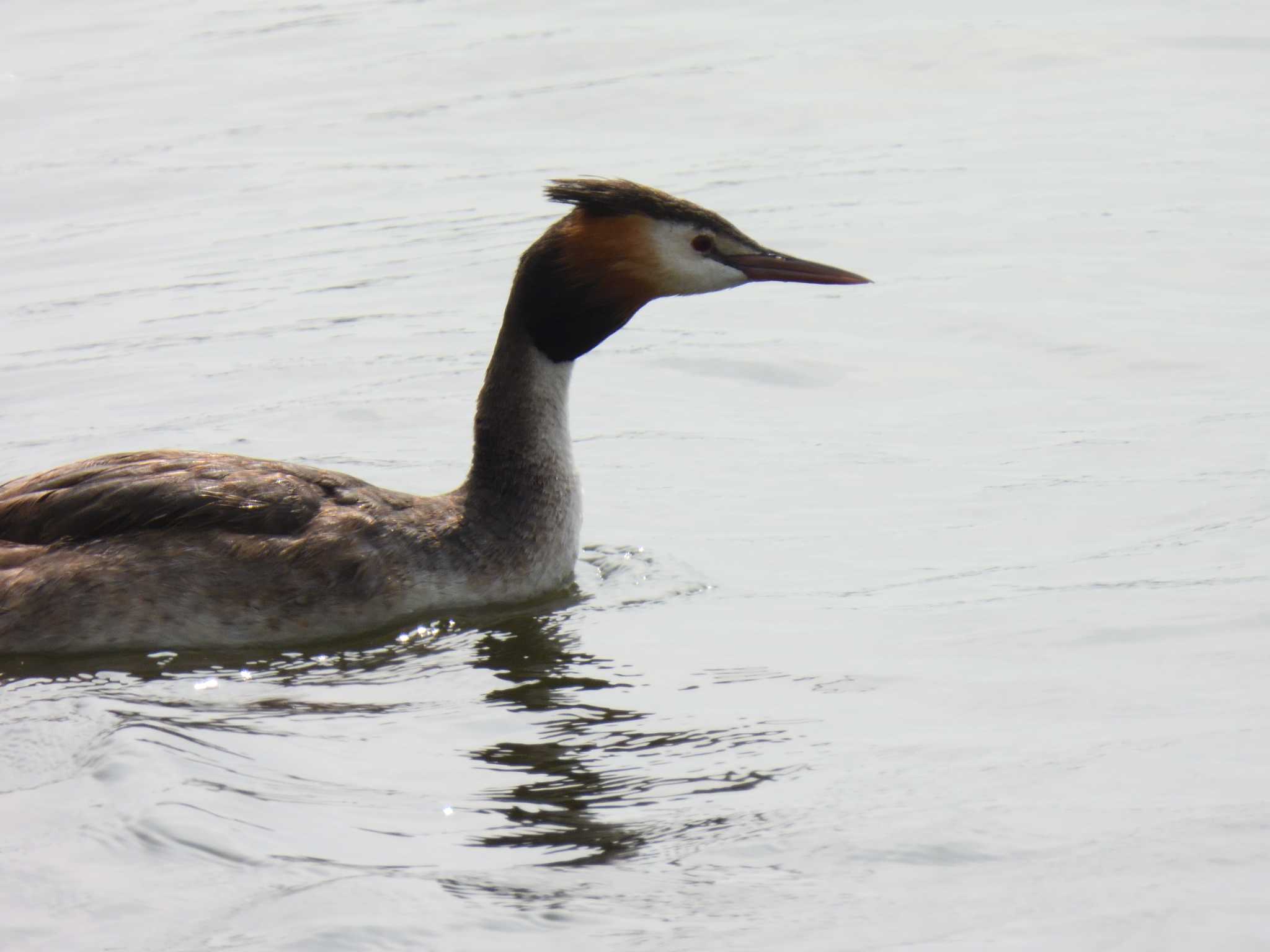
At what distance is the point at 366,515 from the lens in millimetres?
8125

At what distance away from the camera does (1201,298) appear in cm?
1191

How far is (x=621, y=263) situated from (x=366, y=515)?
1495mm

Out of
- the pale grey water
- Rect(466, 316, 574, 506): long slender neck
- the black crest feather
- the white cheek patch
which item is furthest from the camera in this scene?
Rect(466, 316, 574, 506): long slender neck

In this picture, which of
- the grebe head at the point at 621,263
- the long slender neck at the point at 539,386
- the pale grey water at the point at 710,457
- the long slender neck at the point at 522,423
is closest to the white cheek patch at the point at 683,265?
the grebe head at the point at 621,263

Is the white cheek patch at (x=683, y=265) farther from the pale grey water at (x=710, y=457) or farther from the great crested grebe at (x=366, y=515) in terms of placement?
the pale grey water at (x=710, y=457)

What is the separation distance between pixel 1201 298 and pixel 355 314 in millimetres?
5059

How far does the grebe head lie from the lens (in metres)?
8.48

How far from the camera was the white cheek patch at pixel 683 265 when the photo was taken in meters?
8.55

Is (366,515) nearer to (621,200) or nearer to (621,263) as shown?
(621,263)

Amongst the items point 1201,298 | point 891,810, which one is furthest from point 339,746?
point 1201,298

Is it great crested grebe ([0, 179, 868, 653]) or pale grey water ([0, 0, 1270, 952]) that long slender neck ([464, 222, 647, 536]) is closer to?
great crested grebe ([0, 179, 868, 653])

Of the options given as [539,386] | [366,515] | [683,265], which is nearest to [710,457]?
[539,386]

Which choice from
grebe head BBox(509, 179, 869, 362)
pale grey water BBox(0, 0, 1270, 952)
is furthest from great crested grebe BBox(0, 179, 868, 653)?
pale grey water BBox(0, 0, 1270, 952)

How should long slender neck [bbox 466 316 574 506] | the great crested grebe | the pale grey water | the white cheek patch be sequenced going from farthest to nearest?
long slender neck [bbox 466 316 574 506]
the white cheek patch
the great crested grebe
the pale grey water
